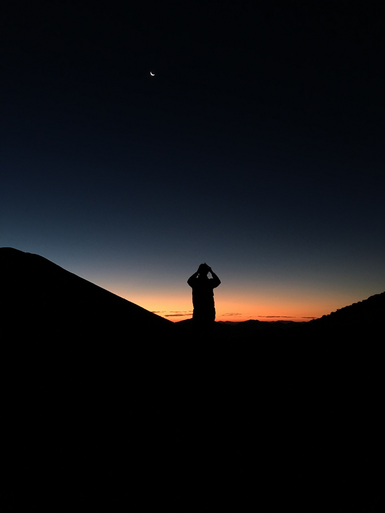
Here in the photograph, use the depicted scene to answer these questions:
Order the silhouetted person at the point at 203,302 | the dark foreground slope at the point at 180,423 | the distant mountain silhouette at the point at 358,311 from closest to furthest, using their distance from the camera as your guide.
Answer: the dark foreground slope at the point at 180,423, the silhouetted person at the point at 203,302, the distant mountain silhouette at the point at 358,311

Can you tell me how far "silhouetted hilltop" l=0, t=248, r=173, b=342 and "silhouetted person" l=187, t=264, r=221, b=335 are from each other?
2261 millimetres

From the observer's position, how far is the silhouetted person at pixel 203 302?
7043 mm

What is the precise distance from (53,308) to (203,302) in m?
4.47

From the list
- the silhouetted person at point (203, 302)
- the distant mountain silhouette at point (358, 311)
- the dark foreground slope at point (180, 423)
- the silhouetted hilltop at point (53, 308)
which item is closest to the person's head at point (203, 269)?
the silhouetted person at point (203, 302)

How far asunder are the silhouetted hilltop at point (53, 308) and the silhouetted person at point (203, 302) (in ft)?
7.42

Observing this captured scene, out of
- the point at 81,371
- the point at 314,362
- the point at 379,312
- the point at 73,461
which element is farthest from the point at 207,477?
the point at 379,312

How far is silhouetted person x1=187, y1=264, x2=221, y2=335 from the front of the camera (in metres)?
7.04

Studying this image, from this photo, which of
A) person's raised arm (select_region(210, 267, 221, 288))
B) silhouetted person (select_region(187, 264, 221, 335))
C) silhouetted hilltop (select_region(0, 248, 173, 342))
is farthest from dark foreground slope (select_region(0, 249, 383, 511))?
person's raised arm (select_region(210, 267, 221, 288))

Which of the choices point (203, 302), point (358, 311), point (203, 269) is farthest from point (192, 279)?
point (358, 311)

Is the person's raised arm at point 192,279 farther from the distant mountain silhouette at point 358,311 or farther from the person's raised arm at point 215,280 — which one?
the distant mountain silhouette at point 358,311

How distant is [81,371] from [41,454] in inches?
82.2

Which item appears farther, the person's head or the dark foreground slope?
the person's head

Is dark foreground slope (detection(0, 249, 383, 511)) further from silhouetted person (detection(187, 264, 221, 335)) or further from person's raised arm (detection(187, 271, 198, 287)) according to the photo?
person's raised arm (detection(187, 271, 198, 287))

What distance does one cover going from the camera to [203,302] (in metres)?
7.03
